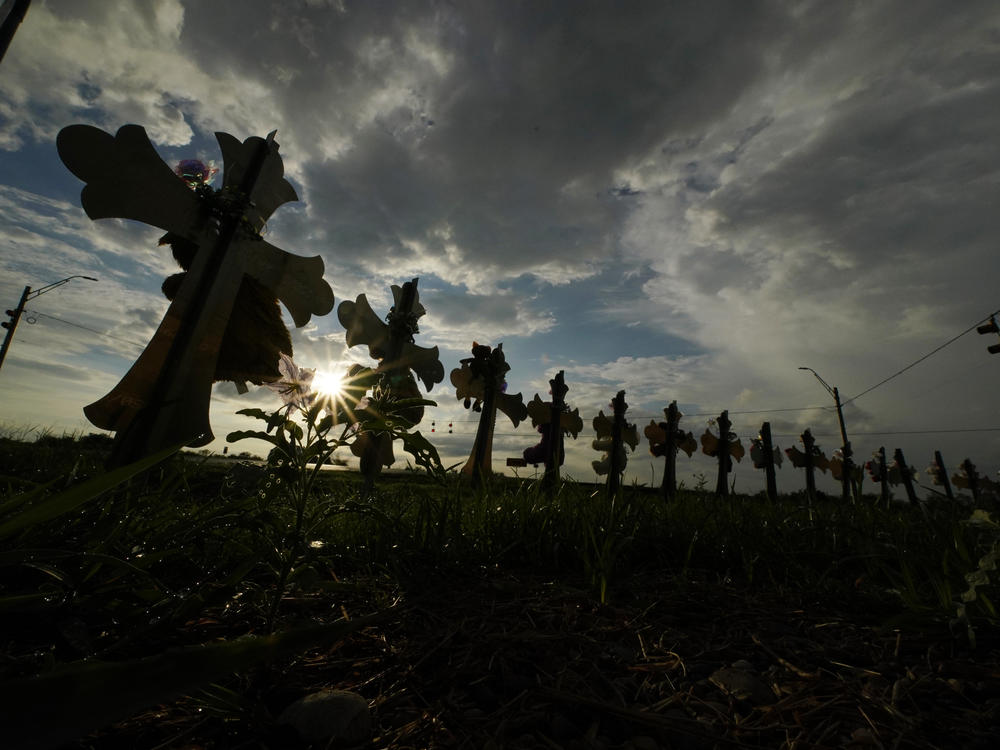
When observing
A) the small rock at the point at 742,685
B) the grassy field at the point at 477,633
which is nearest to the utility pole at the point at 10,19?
the grassy field at the point at 477,633

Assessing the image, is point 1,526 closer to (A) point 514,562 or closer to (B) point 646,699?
(B) point 646,699

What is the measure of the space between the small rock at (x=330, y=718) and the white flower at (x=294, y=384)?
96 centimetres

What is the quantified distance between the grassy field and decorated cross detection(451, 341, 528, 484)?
6.84 meters

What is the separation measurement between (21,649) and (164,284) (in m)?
6.61

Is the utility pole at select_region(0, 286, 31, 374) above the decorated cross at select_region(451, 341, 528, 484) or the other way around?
above

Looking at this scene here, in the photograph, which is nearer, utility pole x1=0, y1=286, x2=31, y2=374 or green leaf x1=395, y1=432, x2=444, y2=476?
green leaf x1=395, y1=432, x2=444, y2=476

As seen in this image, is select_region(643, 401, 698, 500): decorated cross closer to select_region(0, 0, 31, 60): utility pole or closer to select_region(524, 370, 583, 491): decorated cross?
select_region(524, 370, 583, 491): decorated cross

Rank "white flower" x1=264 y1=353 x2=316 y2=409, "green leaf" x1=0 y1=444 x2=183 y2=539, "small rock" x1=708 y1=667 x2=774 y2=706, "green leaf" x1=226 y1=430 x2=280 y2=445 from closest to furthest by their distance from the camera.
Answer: "green leaf" x1=0 y1=444 x2=183 y2=539 → "small rock" x1=708 y1=667 x2=774 y2=706 → "green leaf" x1=226 y1=430 x2=280 y2=445 → "white flower" x1=264 y1=353 x2=316 y2=409

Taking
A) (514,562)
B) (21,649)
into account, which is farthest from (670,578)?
(21,649)

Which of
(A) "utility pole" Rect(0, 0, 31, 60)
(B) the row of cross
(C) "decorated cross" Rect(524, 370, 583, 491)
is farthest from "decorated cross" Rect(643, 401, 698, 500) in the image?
(A) "utility pole" Rect(0, 0, 31, 60)

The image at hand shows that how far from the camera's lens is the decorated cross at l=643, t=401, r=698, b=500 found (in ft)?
45.1

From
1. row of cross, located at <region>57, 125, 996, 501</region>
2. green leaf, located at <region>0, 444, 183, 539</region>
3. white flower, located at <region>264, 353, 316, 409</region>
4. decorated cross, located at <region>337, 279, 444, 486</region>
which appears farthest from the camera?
decorated cross, located at <region>337, 279, 444, 486</region>

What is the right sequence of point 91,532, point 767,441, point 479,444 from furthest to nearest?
point 767,441 < point 479,444 < point 91,532

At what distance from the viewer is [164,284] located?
646 centimetres
